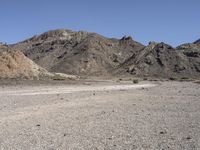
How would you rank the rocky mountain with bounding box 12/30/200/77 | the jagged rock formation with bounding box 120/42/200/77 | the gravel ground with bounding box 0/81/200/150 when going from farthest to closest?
the rocky mountain with bounding box 12/30/200/77 < the jagged rock formation with bounding box 120/42/200/77 < the gravel ground with bounding box 0/81/200/150

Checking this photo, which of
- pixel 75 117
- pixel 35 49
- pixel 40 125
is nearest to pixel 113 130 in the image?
pixel 40 125

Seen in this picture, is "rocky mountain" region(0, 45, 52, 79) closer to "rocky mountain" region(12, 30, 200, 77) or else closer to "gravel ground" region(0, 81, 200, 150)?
"gravel ground" region(0, 81, 200, 150)

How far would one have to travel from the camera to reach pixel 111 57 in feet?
559

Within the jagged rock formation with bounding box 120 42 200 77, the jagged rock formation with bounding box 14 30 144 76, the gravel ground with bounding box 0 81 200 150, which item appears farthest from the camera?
the jagged rock formation with bounding box 14 30 144 76

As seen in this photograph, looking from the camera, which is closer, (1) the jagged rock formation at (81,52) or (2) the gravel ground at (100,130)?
(2) the gravel ground at (100,130)

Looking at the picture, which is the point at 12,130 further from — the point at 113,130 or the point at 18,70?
the point at 18,70

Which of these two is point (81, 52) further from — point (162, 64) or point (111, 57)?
point (162, 64)

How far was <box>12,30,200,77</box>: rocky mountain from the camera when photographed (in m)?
146

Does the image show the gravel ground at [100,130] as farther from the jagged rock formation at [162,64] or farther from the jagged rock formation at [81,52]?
the jagged rock formation at [81,52]

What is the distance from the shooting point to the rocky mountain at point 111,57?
146500 millimetres

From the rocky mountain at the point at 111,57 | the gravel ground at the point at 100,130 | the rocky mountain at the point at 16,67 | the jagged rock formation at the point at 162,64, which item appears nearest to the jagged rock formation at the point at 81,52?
the rocky mountain at the point at 111,57

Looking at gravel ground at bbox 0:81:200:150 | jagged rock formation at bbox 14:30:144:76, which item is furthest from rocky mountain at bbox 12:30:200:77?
gravel ground at bbox 0:81:200:150

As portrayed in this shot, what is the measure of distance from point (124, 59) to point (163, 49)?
22.2 meters

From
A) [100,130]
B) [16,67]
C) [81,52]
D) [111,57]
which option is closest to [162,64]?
[111,57]
